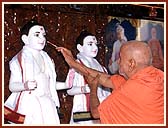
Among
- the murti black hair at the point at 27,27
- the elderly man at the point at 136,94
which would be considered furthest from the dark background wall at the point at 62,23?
the elderly man at the point at 136,94

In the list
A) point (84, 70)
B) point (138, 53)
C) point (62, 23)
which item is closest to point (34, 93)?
point (84, 70)

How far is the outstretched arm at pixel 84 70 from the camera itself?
5.12ft

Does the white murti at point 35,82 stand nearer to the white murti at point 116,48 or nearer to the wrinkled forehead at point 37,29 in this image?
the wrinkled forehead at point 37,29

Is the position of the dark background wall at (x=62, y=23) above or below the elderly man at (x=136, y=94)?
above

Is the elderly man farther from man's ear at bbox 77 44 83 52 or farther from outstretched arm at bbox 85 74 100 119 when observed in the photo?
man's ear at bbox 77 44 83 52

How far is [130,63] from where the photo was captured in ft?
4.77

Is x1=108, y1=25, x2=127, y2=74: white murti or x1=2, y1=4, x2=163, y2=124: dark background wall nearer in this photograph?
x1=2, y1=4, x2=163, y2=124: dark background wall

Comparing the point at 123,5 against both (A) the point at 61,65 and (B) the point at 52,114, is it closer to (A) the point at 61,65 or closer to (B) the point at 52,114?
(A) the point at 61,65

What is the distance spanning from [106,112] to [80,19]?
47 centimetres

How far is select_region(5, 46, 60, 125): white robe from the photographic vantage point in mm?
1531

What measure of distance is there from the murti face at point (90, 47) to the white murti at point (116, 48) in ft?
0.29

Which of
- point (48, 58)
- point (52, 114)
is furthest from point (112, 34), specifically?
point (52, 114)

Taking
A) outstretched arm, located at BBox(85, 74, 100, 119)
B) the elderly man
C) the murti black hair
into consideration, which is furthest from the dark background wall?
the elderly man

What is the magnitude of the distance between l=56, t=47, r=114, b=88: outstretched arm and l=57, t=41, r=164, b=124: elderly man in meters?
0.08
